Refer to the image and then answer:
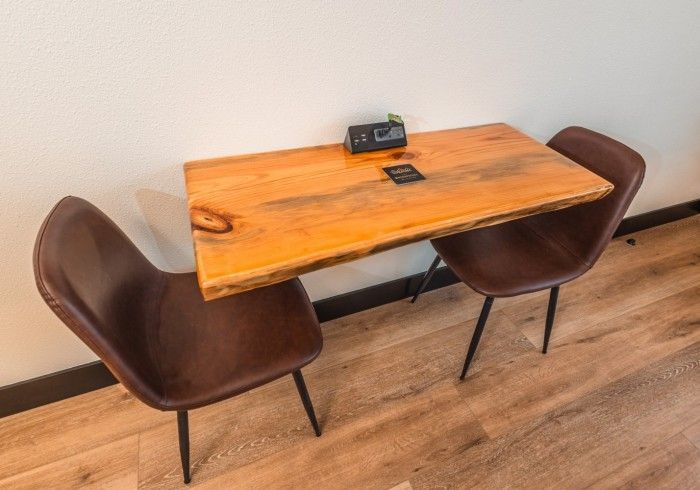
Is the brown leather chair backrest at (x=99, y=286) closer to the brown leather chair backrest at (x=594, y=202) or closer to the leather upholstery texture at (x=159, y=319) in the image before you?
the leather upholstery texture at (x=159, y=319)

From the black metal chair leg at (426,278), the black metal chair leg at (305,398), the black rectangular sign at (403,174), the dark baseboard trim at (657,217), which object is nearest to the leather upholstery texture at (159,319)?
the black metal chair leg at (305,398)

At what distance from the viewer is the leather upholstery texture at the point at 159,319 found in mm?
621

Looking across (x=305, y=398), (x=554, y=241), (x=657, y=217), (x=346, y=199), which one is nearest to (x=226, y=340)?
(x=305, y=398)

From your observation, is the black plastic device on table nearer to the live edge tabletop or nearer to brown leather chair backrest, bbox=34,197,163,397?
the live edge tabletop

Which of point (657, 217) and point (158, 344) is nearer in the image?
point (158, 344)

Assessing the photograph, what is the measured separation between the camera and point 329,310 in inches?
60.0

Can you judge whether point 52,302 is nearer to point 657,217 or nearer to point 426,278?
point 426,278

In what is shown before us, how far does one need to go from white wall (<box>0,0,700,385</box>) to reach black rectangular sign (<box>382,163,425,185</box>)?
22 centimetres

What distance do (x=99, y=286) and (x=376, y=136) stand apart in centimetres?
78

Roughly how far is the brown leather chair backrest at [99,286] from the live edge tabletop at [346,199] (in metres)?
0.20

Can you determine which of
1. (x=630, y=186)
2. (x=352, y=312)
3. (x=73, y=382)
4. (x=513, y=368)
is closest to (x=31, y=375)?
(x=73, y=382)

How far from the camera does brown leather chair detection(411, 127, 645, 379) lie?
1.08 m

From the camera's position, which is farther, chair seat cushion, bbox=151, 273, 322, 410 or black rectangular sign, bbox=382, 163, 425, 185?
black rectangular sign, bbox=382, 163, 425, 185

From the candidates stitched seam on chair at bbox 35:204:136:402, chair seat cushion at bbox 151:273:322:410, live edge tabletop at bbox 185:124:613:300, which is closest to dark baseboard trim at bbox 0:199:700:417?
chair seat cushion at bbox 151:273:322:410
